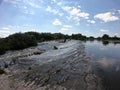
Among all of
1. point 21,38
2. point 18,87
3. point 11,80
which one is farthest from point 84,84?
point 21,38

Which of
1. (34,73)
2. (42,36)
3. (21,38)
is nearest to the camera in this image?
(34,73)

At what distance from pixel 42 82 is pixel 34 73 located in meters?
3.38

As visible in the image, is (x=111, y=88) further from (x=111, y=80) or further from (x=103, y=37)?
(x=103, y=37)

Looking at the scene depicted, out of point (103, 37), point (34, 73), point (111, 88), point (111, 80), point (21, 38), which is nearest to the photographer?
point (111, 88)

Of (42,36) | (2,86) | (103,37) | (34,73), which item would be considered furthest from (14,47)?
(103,37)

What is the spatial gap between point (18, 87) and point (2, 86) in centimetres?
147

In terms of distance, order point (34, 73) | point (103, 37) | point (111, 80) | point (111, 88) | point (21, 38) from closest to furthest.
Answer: point (111, 88)
point (111, 80)
point (34, 73)
point (21, 38)
point (103, 37)

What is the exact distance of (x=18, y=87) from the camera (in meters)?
12.7

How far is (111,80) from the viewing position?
1478 cm

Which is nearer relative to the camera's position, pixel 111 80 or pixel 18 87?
pixel 18 87

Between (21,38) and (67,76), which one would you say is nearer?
(67,76)

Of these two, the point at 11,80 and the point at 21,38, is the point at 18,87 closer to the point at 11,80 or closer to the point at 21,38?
the point at 11,80

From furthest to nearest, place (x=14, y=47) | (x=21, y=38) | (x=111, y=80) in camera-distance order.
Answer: (x=21, y=38), (x=14, y=47), (x=111, y=80)

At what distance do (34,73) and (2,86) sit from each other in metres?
4.42
